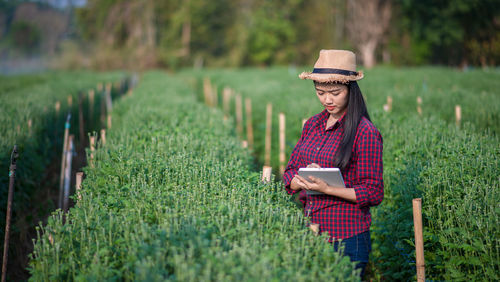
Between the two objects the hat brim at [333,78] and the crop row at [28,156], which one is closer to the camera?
the hat brim at [333,78]

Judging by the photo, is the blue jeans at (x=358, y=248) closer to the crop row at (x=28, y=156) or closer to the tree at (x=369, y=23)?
the crop row at (x=28, y=156)

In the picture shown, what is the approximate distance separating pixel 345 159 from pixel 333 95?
0.49 meters

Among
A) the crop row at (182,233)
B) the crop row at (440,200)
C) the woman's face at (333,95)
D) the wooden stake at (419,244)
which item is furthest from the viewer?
the crop row at (440,200)

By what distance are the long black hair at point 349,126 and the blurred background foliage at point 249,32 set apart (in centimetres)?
3705

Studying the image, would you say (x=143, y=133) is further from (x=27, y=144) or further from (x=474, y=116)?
(x=474, y=116)

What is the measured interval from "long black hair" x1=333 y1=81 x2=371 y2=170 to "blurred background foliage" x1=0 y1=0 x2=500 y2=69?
37.0 m

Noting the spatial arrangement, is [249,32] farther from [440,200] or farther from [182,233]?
[182,233]

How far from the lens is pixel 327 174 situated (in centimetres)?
273

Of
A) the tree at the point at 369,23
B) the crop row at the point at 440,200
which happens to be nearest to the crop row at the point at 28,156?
the crop row at the point at 440,200

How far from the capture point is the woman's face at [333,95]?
2.99 m

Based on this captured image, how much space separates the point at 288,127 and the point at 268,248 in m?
9.13

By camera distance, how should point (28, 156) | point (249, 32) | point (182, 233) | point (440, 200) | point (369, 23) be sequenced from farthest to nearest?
point (249, 32)
point (369, 23)
point (28, 156)
point (440, 200)
point (182, 233)

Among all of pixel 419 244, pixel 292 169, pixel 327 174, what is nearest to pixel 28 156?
pixel 292 169

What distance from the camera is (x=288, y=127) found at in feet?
38.1
